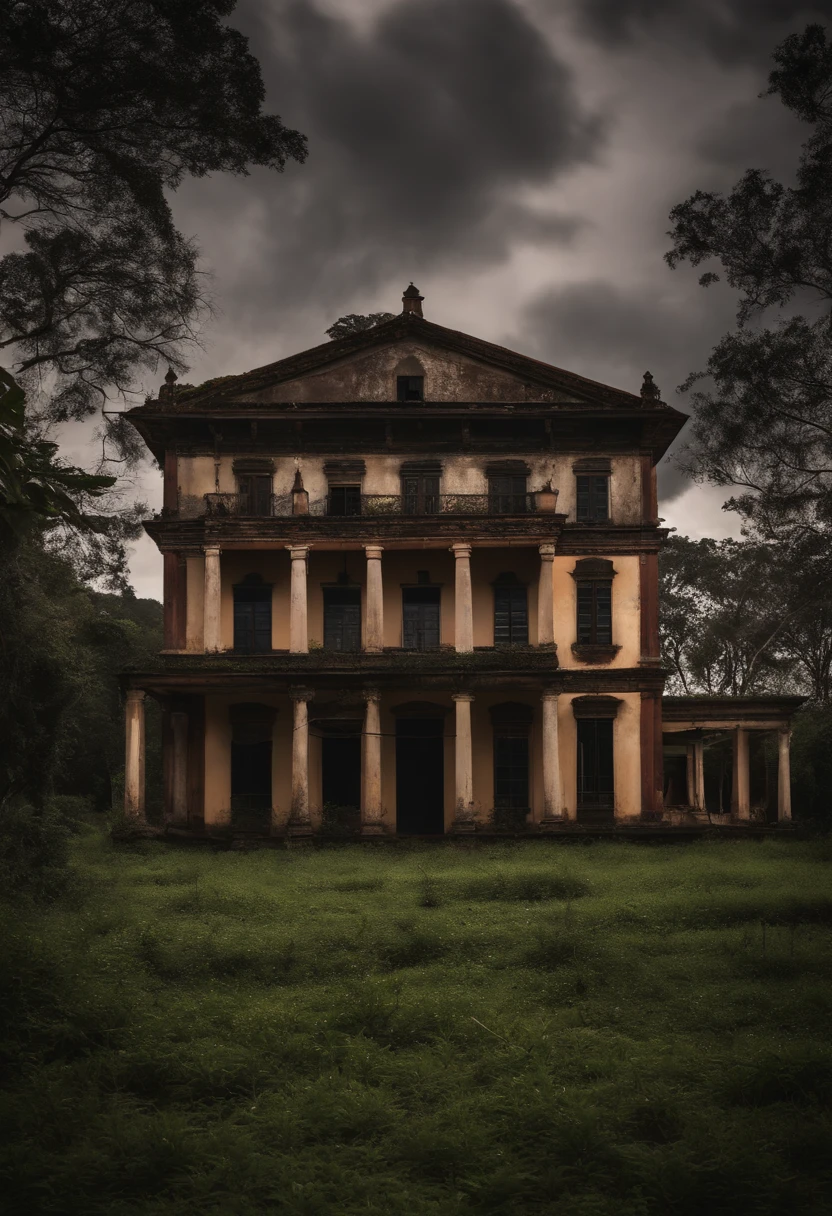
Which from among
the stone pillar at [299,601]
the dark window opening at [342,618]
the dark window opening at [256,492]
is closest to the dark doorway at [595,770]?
the dark window opening at [342,618]

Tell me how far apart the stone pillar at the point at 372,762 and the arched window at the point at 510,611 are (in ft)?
12.9

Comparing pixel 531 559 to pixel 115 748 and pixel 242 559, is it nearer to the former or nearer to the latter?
pixel 242 559

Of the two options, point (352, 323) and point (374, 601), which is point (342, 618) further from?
point (352, 323)

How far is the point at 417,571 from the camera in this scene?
29812 mm

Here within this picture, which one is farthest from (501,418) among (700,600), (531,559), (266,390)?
(700,600)

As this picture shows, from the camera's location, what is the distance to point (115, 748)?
41469 millimetres

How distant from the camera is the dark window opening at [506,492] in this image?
29391 mm

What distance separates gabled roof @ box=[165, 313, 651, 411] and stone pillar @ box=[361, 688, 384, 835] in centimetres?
816

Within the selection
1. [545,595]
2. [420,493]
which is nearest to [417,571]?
[420,493]

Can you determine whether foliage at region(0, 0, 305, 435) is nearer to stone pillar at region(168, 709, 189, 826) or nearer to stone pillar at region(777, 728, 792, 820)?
stone pillar at region(168, 709, 189, 826)

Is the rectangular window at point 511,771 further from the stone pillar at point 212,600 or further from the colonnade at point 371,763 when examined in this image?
the stone pillar at point 212,600

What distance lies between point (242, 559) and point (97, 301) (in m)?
15.4

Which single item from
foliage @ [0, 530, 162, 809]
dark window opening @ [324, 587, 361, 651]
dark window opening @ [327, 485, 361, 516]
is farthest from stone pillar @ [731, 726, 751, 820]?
foliage @ [0, 530, 162, 809]

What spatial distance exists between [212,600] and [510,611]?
7.20 meters
